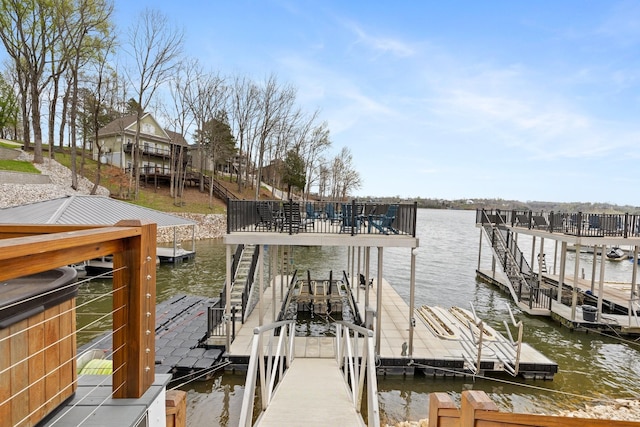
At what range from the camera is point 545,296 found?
13.0m

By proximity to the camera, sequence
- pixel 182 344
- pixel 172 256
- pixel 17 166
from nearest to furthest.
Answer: pixel 182 344 → pixel 172 256 → pixel 17 166

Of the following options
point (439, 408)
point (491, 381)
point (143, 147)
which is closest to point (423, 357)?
point (491, 381)

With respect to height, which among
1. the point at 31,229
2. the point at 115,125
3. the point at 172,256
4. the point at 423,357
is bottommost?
the point at 423,357

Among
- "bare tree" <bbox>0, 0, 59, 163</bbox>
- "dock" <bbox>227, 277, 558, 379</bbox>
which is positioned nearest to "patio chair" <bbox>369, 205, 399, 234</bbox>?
"dock" <bbox>227, 277, 558, 379</bbox>

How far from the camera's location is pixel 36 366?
1610 mm

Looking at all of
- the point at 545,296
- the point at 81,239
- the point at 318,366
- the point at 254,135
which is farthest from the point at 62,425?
the point at 254,135

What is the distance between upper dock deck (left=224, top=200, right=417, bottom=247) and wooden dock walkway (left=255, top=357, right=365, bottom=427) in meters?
2.80

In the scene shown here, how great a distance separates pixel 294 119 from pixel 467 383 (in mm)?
36797

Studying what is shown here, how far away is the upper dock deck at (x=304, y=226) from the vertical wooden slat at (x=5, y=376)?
20.3ft

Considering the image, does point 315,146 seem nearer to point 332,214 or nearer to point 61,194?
point 61,194

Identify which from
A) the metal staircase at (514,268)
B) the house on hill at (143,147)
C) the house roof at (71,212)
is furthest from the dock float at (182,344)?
the house on hill at (143,147)

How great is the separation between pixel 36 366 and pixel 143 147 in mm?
42674

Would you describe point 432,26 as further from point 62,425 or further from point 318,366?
point 62,425

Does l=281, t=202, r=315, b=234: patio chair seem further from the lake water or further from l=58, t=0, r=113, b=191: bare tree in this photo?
l=58, t=0, r=113, b=191: bare tree
